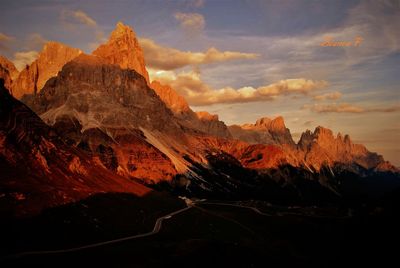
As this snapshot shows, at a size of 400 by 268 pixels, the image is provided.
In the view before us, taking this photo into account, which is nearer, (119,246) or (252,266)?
(252,266)

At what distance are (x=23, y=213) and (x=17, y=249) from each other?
3202 cm

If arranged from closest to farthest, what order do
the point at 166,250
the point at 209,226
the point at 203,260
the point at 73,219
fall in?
the point at 203,260 < the point at 166,250 < the point at 73,219 < the point at 209,226

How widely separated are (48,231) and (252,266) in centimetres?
6404

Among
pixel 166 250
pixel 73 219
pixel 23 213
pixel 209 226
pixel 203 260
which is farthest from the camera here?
pixel 209 226

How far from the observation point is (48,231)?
5340 inches

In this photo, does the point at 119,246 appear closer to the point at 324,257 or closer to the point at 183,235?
the point at 183,235

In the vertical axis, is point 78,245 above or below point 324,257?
above

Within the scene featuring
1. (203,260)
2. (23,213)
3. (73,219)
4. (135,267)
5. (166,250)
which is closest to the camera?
(135,267)

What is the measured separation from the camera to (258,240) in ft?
591

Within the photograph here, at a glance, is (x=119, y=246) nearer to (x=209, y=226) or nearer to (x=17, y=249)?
(x=17, y=249)

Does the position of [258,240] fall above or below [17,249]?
below

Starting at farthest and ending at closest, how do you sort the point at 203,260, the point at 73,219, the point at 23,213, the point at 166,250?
the point at 73,219 < the point at 23,213 < the point at 166,250 < the point at 203,260

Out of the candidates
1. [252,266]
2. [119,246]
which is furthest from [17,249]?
[252,266]

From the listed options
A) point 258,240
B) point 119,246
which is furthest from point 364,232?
point 119,246
